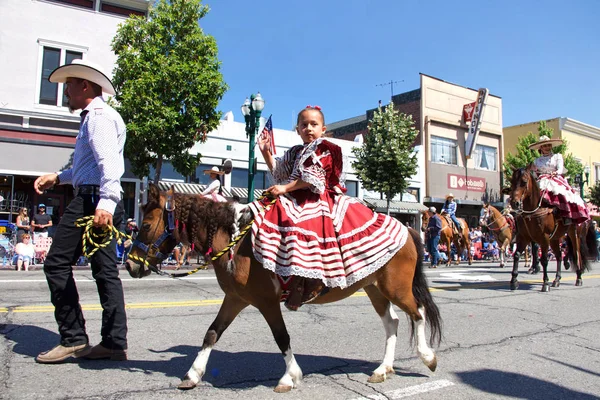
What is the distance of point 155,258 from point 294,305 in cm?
115

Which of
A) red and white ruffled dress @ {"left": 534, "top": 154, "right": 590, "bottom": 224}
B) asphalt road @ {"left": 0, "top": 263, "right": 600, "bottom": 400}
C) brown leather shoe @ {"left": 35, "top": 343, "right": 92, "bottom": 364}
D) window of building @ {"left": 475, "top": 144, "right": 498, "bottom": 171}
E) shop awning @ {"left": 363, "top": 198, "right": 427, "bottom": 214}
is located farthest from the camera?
window of building @ {"left": 475, "top": 144, "right": 498, "bottom": 171}

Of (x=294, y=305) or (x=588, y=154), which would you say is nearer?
(x=294, y=305)

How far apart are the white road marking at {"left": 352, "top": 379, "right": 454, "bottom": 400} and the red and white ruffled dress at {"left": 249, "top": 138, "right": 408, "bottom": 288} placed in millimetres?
853

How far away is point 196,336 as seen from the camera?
16.0 ft

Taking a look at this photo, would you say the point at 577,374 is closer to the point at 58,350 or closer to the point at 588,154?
the point at 58,350

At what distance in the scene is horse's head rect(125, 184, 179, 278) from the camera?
3.41 meters

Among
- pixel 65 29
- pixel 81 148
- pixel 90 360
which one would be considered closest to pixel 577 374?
pixel 90 360

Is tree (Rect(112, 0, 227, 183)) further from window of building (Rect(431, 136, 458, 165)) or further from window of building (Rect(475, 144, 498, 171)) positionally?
window of building (Rect(475, 144, 498, 171))

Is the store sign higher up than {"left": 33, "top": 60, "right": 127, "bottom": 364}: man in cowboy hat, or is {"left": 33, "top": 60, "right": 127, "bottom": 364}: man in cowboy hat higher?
the store sign

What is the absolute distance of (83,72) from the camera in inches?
150

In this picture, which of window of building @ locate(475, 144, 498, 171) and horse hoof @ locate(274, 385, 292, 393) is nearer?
horse hoof @ locate(274, 385, 292, 393)

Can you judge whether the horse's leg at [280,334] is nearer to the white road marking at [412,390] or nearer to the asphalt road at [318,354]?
the asphalt road at [318,354]

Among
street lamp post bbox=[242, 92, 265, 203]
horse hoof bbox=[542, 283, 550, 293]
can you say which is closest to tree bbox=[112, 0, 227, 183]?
street lamp post bbox=[242, 92, 265, 203]

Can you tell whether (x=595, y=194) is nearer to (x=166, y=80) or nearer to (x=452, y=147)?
(x=452, y=147)
